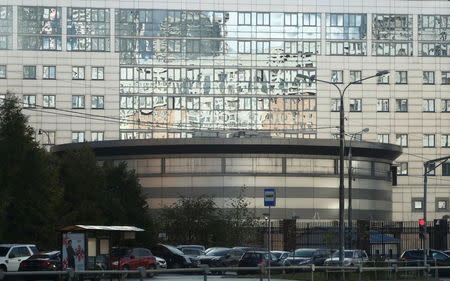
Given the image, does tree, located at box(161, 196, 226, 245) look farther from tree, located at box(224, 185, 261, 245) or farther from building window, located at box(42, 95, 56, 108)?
building window, located at box(42, 95, 56, 108)

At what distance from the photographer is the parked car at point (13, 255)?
5338cm

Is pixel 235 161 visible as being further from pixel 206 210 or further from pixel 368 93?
pixel 368 93

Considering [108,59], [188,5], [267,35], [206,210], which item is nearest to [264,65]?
[267,35]

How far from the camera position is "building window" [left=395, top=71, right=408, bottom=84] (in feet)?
452

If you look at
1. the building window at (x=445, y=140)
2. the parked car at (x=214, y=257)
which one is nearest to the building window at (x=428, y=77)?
the building window at (x=445, y=140)

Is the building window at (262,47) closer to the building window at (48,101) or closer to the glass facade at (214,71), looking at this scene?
the glass facade at (214,71)

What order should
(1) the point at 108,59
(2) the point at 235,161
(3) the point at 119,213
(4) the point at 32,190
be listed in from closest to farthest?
(4) the point at 32,190
(3) the point at 119,213
(2) the point at 235,161
(1) the point at 108,59

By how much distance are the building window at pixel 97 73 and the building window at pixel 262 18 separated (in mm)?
23026

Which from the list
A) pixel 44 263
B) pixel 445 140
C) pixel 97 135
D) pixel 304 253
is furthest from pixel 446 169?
pixel 44 263

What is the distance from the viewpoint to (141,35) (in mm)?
132500

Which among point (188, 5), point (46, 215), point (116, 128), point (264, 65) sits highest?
point (188, 5)

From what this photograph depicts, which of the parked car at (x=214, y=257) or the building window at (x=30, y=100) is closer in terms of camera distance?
the parked car at (x=214, y=257)

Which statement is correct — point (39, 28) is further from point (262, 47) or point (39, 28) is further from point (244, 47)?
point (262, 47)

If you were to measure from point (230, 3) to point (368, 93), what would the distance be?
23.8 meters
